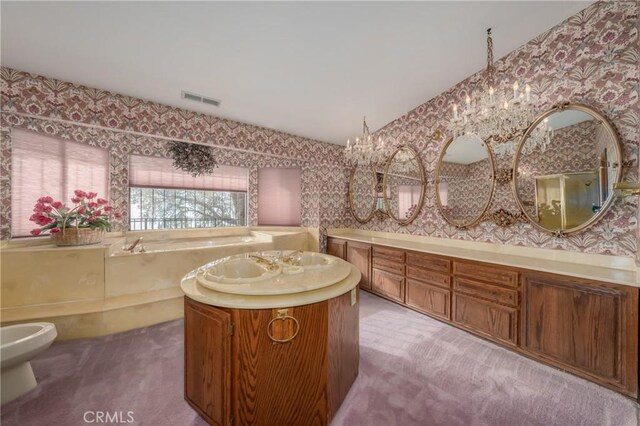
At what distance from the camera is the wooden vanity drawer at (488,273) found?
2088 millimetres

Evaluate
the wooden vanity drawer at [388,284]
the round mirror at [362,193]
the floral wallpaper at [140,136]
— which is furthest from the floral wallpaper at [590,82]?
the floral wallpaper at [140,136]

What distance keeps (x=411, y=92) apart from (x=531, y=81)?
1.16 m

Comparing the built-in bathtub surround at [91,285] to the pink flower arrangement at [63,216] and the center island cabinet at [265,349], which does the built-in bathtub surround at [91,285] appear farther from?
the center island cabinet at [265,349]

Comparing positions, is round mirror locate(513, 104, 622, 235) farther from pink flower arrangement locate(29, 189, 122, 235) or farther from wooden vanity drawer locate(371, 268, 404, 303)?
pink flower arrangement locate(29, 189, 122, 235)

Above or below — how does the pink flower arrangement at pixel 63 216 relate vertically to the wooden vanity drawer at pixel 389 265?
above

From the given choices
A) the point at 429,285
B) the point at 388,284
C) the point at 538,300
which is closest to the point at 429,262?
the point at 429,285

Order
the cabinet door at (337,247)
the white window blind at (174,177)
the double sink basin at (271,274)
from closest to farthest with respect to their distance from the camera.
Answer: the double sink basin at (271,274), the white window blind at (174,177), the cabinet door at (337,247)

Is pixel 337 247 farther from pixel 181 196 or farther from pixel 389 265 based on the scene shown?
pixel 181 196

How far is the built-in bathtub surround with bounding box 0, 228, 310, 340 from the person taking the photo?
2.18 m

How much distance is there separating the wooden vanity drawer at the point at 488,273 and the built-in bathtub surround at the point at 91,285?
2925mm

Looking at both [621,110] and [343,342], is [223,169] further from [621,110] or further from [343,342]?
[621,110]

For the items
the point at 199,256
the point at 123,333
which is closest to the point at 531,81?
the point at 199,256

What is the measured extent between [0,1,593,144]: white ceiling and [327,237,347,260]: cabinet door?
2.17 meters

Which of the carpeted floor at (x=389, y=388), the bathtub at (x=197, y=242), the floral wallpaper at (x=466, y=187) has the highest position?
the floral wallpaper at (x=466, y=187)
